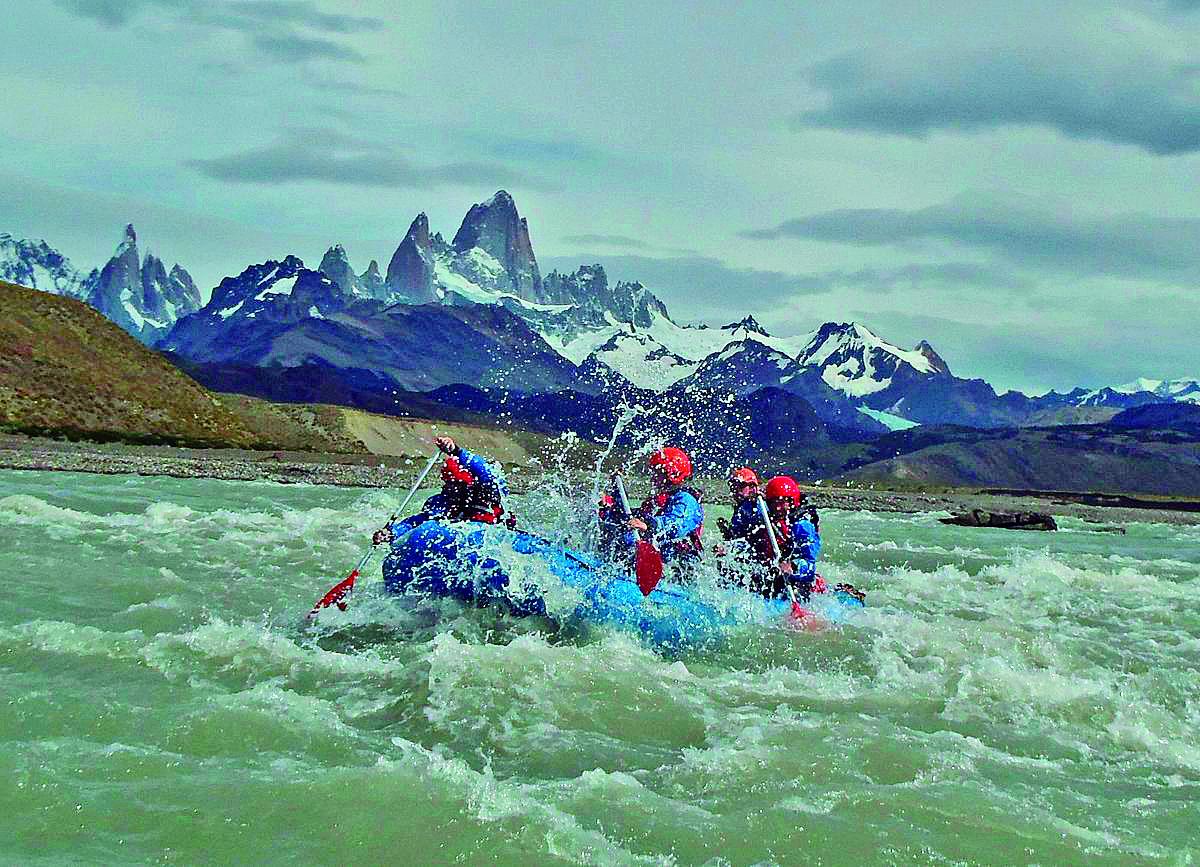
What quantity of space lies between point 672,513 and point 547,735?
6.60 meters

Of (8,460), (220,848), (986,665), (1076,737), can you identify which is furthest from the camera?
(8,460)

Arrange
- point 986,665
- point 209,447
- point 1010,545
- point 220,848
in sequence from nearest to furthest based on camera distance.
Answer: point 220,848
point 986,665
point 1010,545
point 209,447

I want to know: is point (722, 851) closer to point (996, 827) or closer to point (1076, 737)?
point (996, 827)

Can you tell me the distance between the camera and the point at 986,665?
42.9 ft

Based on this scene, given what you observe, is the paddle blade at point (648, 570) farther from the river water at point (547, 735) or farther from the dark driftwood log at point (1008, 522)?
the dark driftwood log at point (1008, 522)

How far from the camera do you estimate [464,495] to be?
14.7 m

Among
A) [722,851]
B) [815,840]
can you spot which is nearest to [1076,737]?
[815,840]

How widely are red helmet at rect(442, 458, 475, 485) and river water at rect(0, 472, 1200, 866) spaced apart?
1.93m

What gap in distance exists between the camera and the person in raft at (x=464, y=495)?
575 inches

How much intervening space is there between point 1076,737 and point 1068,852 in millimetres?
3630

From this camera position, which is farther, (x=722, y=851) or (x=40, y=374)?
(x=40, y=374)

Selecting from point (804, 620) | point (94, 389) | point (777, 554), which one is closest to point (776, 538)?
point (777, 554)

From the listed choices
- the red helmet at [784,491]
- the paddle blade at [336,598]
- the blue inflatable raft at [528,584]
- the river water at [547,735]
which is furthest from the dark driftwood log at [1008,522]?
the paddle blade at [336,598]

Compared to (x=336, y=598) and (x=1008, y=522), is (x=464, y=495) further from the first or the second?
(x=1008, y=522)
